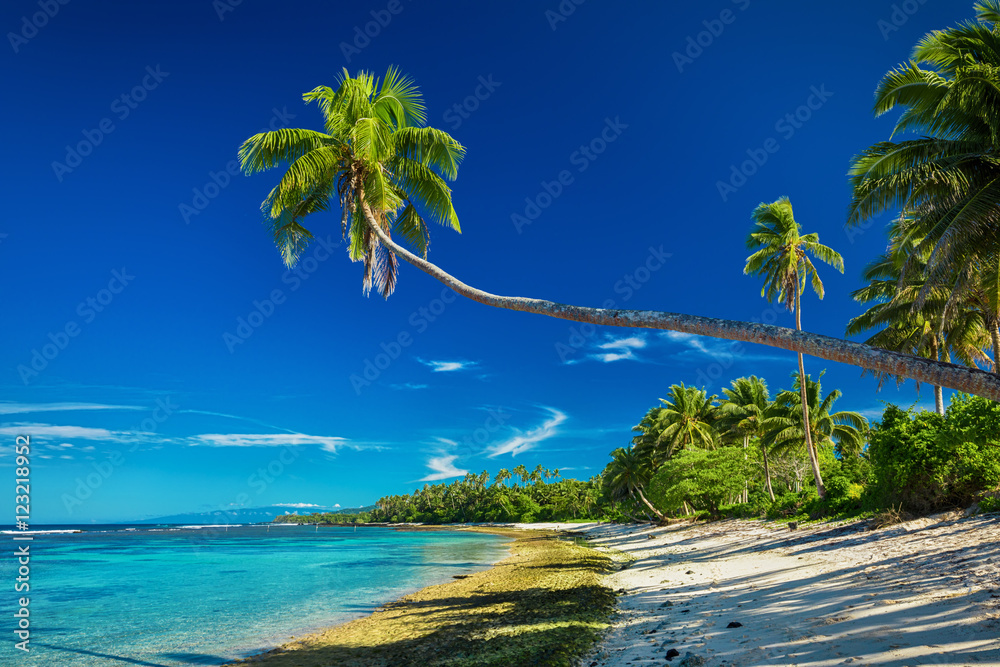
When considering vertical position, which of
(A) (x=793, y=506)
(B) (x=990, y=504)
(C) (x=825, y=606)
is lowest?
(C) (x=825, y=606)

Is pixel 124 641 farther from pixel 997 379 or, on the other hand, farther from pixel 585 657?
pixel 997 379

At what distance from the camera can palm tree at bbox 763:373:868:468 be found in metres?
28.7

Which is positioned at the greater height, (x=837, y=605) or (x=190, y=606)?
(x=837, y=605)

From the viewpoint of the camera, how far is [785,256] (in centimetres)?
2467

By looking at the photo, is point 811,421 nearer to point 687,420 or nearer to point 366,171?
point 687,420

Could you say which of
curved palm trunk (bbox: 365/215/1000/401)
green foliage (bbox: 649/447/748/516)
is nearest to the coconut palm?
curved palm trunk (bbox: 365/215/1000/401)

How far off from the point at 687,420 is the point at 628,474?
12.3 meters

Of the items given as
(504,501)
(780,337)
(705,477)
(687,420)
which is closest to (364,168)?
(780,337)

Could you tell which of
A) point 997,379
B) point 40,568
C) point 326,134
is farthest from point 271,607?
point 40,568

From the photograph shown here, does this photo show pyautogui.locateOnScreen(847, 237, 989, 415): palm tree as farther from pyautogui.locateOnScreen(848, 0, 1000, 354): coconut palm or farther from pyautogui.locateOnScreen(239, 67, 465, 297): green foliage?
pyautogui.locateOnScreen(239, 67, 465, 297): green foliage

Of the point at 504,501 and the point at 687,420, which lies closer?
the point at 687,420

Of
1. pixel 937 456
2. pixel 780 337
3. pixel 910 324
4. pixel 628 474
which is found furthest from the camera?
pixel 628 474

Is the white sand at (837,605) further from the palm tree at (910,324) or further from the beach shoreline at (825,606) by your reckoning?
the palm tree at (910,324)

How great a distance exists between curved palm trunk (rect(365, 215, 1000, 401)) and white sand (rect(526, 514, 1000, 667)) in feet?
8.30
